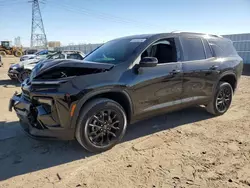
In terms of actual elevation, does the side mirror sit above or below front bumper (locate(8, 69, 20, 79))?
above

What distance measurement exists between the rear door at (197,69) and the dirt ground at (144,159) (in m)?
0.67

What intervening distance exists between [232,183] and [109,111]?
1923mm

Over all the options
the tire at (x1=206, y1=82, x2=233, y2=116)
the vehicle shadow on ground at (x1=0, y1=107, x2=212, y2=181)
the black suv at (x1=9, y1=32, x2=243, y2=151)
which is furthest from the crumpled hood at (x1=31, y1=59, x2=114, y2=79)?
the tire at (x1=206, y1=82, x2=233, y2=116)

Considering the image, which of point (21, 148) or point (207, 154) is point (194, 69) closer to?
point (207, 154)

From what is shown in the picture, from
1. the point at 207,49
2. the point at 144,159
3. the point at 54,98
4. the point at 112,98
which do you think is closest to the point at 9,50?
the point at 207,49

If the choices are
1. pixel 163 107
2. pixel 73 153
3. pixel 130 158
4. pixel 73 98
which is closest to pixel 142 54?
pixel 163 107

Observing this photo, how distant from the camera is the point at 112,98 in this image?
3.80 metres

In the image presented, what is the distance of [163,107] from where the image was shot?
4.29 meters

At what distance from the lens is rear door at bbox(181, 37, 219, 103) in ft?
15.0

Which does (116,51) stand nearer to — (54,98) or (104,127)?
(104,127)

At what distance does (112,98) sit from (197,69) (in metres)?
1.98

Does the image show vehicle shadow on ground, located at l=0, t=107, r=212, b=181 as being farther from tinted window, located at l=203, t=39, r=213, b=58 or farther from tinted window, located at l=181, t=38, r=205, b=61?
tinted window, located at l=203, t=39, r=213, b=58

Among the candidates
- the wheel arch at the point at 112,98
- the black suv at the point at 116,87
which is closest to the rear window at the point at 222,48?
the black suv at the point at 116,87

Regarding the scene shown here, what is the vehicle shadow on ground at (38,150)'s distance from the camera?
329cm
